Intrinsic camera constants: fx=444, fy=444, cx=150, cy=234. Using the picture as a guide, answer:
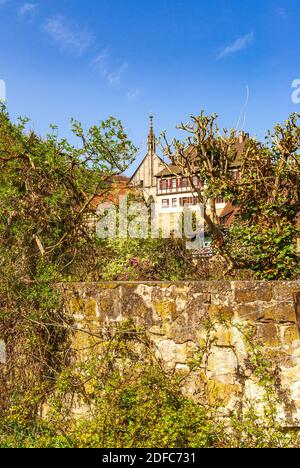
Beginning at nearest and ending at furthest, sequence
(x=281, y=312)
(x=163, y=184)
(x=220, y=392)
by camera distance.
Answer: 1. (x=281, y=312)
2. (x=220, y=392)
3. (x=163, y=184)

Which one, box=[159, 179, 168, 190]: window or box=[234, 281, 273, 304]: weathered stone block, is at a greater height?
box=[159, 179, 168, 190]: window

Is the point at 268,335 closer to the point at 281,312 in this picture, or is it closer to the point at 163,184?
the point at 281,312

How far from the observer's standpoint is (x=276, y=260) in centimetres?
573

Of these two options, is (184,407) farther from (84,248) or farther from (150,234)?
(150,234)

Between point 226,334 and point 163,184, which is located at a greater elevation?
point 163,184

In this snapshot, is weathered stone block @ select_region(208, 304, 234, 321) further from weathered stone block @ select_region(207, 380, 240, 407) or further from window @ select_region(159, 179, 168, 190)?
window @ select_region(159, 179, 168, 190)

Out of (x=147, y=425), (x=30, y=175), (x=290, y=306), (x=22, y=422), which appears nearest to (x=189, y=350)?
(x=147, y=425)

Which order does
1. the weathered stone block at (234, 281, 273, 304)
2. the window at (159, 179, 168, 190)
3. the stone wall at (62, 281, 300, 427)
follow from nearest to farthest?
the stone wall at (62, 281, 300, 427)
the weathered stone block at (234, 281, 273, 304)
the window at (159, 179, 168, 190)

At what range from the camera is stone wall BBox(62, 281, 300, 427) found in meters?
4.11

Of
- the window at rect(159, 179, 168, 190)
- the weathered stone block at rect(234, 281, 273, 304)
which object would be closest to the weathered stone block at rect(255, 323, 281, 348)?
the weathered stone block at rect(234, 281, 273, 304)

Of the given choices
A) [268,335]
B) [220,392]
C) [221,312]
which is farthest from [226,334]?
[220,392]

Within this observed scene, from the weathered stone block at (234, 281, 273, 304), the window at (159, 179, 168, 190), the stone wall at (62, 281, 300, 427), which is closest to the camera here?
the stone wall at (62, 281, 300, 427)

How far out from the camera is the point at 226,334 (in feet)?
14.1

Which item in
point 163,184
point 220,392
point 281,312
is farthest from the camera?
point 163,184
